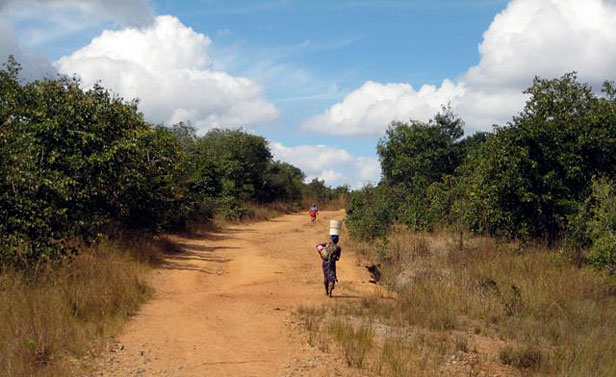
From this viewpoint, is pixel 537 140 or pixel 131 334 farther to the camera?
pixel 537 140

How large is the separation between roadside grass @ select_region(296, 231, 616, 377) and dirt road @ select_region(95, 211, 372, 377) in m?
0.73

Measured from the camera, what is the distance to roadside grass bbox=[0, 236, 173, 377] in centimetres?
654

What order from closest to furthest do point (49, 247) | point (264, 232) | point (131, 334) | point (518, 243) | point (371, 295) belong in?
1. point (131, 334)
2. point (49, 247)
3. point (371, 295)
4. point (518, 243)
5. point (264, 232)

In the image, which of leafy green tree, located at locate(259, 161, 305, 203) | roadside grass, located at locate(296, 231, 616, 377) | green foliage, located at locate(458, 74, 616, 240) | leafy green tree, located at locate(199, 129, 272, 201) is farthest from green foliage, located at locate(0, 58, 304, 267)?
leafy green tree, located at locate(259, 161, 305, 203)

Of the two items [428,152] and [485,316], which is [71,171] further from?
[428,152]

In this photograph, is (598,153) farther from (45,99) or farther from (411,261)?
(45,99)

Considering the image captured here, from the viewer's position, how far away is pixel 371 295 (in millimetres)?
11578

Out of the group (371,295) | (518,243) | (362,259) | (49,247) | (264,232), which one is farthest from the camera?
(264,232)

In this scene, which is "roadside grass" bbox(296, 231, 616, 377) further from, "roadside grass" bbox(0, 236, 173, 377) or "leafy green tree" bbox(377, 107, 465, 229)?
"leafy green tree" bbox(377, 107, 465, 229)

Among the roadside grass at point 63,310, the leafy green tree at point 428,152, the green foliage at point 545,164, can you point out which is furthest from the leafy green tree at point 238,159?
the roadside grass at point 63,310

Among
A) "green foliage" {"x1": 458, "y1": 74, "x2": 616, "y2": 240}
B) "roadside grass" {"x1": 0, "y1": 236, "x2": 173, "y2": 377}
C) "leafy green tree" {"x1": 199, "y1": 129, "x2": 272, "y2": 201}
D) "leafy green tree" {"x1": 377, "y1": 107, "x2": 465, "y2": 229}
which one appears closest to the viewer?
"roadside grass" {"x1": 0, "y1": 236, "x2": 173, "y2": 377}

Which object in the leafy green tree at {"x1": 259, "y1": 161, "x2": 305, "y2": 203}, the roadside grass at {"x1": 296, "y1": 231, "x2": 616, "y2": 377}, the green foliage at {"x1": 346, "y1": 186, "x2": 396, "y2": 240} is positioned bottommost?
the roadside grass at {"x1": 296, "y1": 231, "x2": 616, "y2": 377}

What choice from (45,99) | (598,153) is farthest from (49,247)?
(598,153)

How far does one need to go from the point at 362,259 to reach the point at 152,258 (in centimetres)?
610
